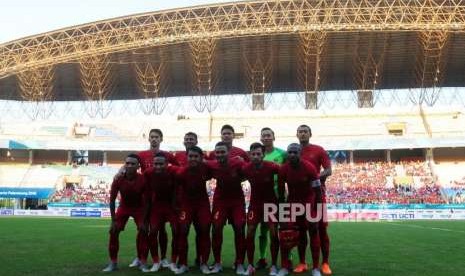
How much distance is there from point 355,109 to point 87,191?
26.0 metres

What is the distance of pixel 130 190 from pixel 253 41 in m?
38.5

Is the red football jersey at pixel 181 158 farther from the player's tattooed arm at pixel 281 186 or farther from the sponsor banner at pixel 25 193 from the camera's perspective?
the sponsor banner at pixel 25 193

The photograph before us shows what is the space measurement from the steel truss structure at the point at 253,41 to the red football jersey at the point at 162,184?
1378 inches

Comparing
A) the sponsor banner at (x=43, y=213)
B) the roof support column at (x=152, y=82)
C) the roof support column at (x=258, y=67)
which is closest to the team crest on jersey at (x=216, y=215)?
the sponsor banner at (x=43, y=213)

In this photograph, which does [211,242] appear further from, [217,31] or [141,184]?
[217,31]

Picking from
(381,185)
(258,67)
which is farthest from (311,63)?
(381,185)

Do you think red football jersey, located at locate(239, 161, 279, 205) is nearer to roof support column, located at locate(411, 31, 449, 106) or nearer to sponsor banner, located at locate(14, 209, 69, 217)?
sponsor banner, located at locate(14, 209, 69, 217)

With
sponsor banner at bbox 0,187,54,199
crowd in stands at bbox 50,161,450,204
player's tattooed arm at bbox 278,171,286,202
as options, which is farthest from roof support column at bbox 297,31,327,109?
player's tattooed arm at bbox 278,171,286,202

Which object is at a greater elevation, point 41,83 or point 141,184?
point 41,83

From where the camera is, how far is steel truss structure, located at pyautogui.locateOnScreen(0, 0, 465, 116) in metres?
41.8

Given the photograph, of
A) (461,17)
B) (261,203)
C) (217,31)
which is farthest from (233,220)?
(461,17)

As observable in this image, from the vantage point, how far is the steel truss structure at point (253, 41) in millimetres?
41781

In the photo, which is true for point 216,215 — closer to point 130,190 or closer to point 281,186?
point 281,186

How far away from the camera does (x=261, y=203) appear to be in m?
7.76
